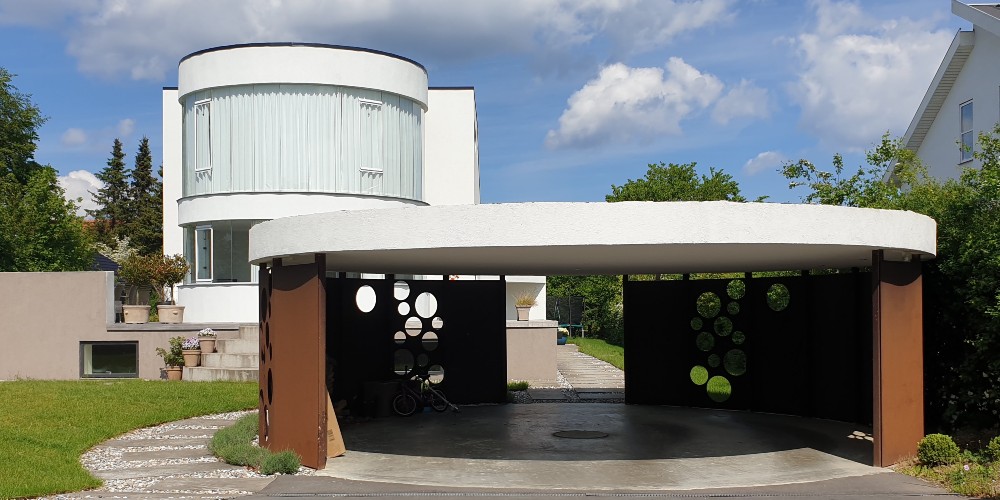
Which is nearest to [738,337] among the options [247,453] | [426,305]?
[247,453]

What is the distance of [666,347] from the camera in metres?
18.0

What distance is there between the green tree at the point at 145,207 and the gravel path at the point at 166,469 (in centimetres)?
4353

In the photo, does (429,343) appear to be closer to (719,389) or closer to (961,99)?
(719,389)

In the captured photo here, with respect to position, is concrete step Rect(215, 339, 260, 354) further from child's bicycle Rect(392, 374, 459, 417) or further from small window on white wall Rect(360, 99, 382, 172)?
child's bicycle Rect(392, 374, 459, 417)

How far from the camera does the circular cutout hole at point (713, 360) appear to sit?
57.4 ft

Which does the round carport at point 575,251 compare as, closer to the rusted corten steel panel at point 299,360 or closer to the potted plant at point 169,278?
the rusted corten steel panel at point 299,360

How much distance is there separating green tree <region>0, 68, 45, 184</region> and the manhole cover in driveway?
103ft

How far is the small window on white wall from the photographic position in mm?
23406

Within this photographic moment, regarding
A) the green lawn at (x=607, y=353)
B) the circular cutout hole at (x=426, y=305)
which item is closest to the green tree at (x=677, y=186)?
the green lawn at (x=607, y=353)

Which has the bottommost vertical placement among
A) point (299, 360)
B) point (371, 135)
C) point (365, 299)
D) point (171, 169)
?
point (299, 360)

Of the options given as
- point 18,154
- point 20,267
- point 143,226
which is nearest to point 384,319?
point 20,267

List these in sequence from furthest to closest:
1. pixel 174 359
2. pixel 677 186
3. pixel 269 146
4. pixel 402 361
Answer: pixel 677 186 → pixel 269 146 → pixel 174 359 → pixel 402 361

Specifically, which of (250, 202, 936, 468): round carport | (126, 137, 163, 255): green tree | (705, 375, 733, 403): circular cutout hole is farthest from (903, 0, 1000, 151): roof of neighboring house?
(126, 137, 163, 255): green tree

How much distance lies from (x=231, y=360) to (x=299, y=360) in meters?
10.1
